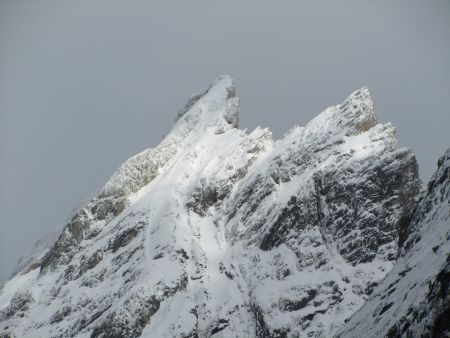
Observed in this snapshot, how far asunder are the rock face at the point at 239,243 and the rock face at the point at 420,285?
84.5 ft

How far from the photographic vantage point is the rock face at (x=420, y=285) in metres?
41.5

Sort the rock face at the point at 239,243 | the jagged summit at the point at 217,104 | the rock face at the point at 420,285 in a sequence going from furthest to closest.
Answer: the jagged summit at the point at 217,104, the rock face at the point at 239,243, the rock face at the point at 420,285

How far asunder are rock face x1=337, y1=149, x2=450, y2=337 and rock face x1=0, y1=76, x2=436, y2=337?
84.5 ft

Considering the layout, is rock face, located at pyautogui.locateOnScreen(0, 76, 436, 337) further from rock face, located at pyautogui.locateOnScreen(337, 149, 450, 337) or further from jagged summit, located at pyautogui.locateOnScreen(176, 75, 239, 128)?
rock face, located at pyautogui.locateOnScreen(337, 149, 450, 337)

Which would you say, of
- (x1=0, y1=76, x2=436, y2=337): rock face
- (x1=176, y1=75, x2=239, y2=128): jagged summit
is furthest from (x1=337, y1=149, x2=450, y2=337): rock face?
(x1=176, y1=75, x2=239, y2=128): jagged summit

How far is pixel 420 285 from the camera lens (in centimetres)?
4841

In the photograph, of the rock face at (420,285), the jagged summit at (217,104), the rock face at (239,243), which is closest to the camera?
the rock face at (420,285)

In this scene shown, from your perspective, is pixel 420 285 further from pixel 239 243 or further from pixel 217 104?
pixel 217 104

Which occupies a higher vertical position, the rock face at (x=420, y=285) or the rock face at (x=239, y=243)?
the rock face at (x=239, y=243)

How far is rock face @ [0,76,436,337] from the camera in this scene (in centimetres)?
10125

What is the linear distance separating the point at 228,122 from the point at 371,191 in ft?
187

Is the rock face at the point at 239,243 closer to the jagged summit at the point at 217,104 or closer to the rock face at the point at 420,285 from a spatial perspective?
the jagged summit at the point at 217,104

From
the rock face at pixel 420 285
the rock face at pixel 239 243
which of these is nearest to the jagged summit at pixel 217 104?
the rock face at pixel 239 243

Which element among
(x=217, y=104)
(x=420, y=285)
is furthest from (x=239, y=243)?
(x=420, y=285)
